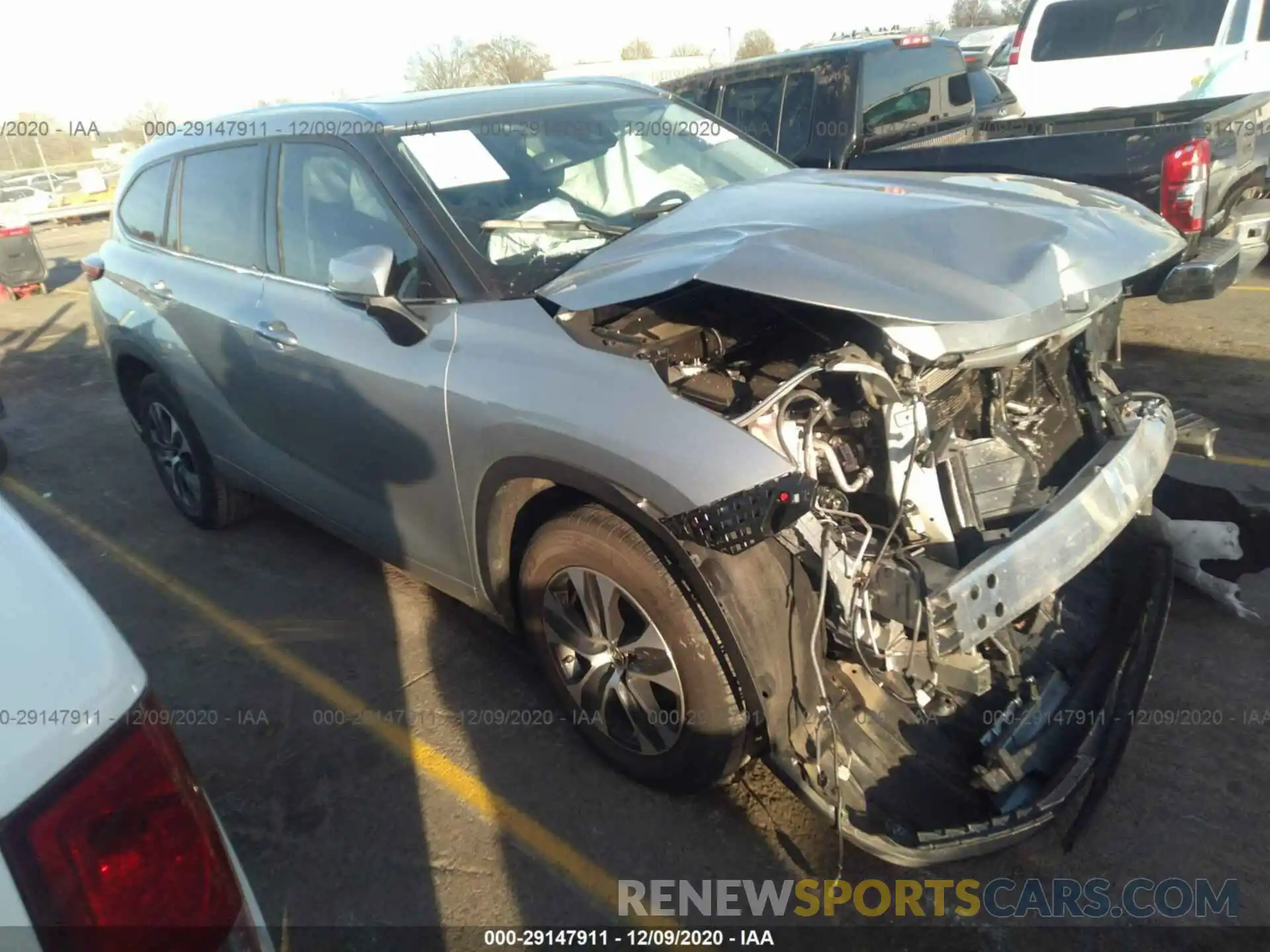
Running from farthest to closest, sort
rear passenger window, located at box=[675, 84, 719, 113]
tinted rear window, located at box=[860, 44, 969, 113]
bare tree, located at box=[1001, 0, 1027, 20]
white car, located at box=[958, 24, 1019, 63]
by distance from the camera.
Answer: bare tree, located at box=[1001, 0, 1027, 20]
white car, located at box=[958, 24, 1019, 63]
rear passenger window, located at box=[675, 84, 719, 113]
tinted rear window, located at box=[860, 44, 969, 113]

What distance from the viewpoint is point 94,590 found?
14.8 feet

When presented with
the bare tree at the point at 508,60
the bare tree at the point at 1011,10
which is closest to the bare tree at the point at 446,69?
the bare tree at the point at 508,60

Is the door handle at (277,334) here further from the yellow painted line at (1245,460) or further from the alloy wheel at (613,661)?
the yellow painted line at (1245,460)

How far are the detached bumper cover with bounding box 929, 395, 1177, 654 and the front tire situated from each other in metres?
0.62

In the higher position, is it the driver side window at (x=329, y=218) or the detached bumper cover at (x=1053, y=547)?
the driver side window at (x=329, y=218)

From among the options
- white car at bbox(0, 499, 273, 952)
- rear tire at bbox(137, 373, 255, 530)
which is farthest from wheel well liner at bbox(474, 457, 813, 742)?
rear tire at bbox(137, 373, 255, 530)

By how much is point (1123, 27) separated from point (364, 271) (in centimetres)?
925

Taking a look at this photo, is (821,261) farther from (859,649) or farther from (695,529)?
(859,649)

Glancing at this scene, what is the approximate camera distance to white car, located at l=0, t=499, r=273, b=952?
1.13 metres

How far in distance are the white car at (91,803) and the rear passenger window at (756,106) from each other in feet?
22.2

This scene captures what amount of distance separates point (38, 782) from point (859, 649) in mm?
1734

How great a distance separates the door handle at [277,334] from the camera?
340 cm

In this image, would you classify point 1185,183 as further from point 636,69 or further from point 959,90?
point 636,69

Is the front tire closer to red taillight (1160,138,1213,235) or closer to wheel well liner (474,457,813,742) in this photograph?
wheel well liner (474,457,813,742)
